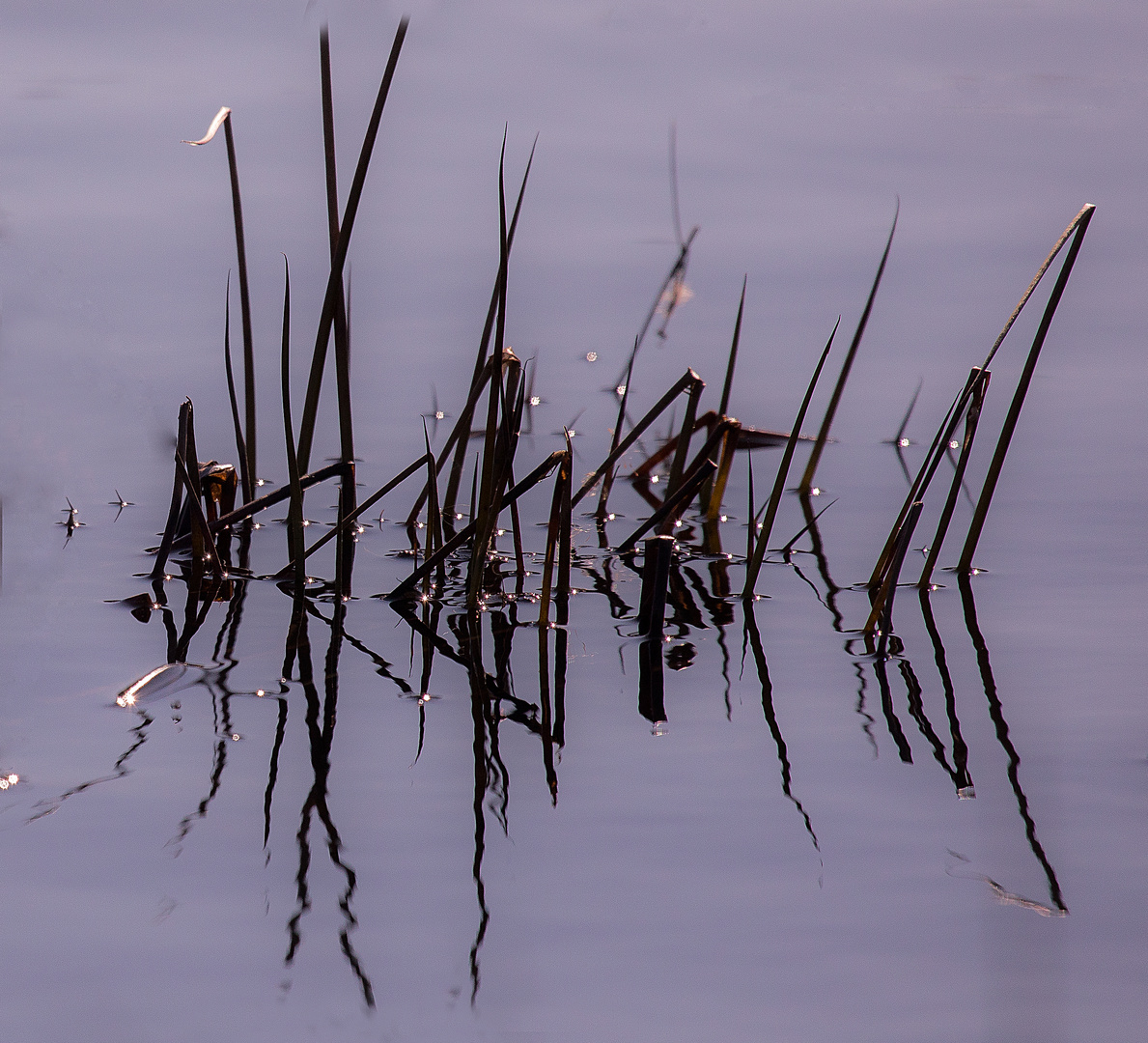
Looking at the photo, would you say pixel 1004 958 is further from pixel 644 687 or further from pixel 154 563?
pixel 154 563

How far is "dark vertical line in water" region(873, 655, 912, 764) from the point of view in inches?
59.9

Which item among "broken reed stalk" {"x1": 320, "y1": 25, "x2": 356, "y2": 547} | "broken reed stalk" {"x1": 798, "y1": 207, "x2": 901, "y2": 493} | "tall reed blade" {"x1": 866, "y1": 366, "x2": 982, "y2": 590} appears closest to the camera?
"broken reed stalk" {"x1": 320, "y1": 25, "x2": 356, "y2": 547}

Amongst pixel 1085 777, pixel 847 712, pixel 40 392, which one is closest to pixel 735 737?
pixel 847 712

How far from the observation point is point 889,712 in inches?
63.8

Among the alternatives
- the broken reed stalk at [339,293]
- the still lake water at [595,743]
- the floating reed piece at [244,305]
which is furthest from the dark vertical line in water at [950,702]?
the floating reed piece at [244,305]

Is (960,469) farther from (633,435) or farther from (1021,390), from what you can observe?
(633,435)

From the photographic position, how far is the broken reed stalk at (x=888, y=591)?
71.9 inches

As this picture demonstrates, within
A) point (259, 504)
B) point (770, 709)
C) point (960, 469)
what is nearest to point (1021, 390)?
point (960, 469)

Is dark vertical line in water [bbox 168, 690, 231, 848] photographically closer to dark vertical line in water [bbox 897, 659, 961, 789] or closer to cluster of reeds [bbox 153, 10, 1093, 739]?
cluster of reeds [bbox 153, 10, 1093, 739]

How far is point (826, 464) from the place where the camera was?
2.72 meters

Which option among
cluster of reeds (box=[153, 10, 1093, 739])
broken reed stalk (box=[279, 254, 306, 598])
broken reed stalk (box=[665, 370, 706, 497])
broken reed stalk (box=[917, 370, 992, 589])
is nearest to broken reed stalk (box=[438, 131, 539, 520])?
cluster of reeds (box=[153, 10, 1093, 739])

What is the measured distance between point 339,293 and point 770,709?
2.58 ft

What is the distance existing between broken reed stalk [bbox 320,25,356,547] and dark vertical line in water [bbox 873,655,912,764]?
2.40 ft

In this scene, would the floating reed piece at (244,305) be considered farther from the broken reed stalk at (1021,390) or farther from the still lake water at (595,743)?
the broken reed stalk at (1021,390)
